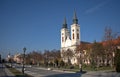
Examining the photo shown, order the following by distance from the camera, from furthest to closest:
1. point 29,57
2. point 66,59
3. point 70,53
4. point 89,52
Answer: point 29,57 → point 66,59 → point 70,53 → point 89,52

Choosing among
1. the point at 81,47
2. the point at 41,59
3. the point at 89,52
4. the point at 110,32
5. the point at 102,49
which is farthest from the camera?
the point at 41,59

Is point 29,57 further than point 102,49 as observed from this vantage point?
Yes

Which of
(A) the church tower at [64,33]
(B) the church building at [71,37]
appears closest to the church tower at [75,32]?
(B) the church building at [71,37]

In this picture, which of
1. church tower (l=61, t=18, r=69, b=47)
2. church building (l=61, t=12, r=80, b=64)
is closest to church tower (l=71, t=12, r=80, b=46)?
church building (l=61, t=12, r=80, b=64)

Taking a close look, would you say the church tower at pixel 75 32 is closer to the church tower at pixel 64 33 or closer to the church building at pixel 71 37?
the church building at pixel 71 37

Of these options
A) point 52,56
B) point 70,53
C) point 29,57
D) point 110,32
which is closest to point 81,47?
point 70,53

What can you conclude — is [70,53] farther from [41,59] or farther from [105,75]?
[105,75]

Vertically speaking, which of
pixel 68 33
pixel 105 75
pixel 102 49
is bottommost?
pixel 105 75

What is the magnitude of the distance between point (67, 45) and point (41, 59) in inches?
702

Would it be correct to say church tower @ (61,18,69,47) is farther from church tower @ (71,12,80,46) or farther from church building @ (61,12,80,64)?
church tower @ (71,12,80,46)

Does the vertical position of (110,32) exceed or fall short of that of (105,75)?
it exceeds it

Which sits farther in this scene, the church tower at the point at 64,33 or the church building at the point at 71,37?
the church tower at the point at 64,33

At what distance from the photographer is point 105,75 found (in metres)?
16.9

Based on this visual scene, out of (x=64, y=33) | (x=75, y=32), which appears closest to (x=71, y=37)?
(x=75, y=32)
